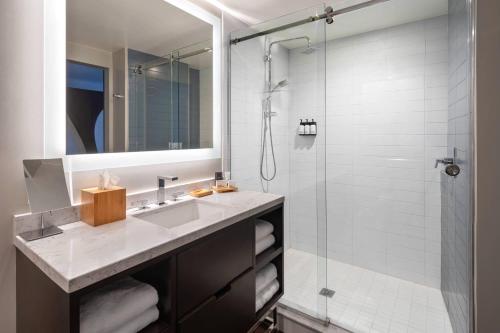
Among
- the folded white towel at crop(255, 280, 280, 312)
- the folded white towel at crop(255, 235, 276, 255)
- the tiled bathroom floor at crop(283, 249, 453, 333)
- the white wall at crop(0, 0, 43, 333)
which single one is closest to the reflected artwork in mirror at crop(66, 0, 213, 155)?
the white wall at crop(0, 0, 43, 333)

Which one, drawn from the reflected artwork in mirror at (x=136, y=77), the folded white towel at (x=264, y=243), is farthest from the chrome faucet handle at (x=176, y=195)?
the folded white towel at (x=264, y=243)

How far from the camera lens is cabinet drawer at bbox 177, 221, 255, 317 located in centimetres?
110

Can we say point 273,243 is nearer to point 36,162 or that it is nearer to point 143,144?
point 143,144

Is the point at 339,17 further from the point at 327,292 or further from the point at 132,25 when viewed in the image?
the point at 327,292

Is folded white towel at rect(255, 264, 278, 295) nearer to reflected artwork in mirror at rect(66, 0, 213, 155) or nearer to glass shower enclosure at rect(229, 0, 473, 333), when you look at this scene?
glass shower enclosure at rect(229, 0, 473, 333)

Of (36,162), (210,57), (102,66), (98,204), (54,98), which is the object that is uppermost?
(210,57)

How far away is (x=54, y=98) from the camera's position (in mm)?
1229

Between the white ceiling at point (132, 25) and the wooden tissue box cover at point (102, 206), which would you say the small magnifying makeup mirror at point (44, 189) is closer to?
the wooden tissue box cover at point (102, 206)

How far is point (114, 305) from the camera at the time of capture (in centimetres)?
96

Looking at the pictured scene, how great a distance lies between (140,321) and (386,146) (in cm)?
238

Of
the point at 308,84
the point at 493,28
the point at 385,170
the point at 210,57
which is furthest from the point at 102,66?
the point at 385,170

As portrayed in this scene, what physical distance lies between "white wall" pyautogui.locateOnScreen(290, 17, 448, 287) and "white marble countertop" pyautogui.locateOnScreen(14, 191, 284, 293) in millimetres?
1556

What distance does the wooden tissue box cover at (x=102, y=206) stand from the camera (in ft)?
3.96

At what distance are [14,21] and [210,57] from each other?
116 centimetres
